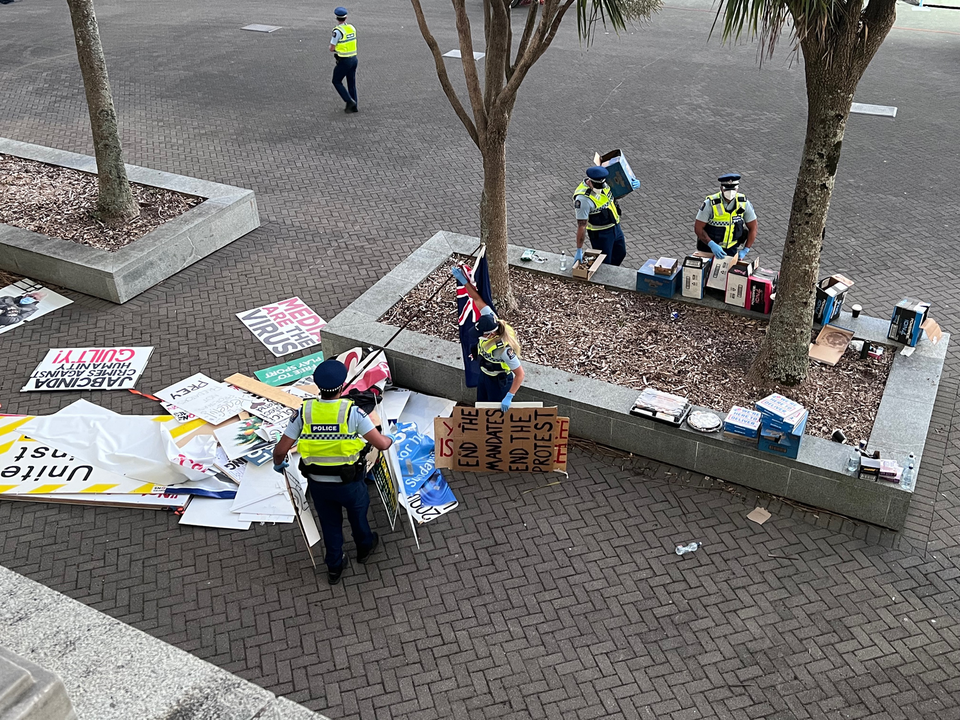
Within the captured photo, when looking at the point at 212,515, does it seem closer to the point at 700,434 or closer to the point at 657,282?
the point at 700,434

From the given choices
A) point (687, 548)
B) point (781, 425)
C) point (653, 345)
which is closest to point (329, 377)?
point (687, 548)

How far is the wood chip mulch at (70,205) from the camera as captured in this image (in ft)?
37.2

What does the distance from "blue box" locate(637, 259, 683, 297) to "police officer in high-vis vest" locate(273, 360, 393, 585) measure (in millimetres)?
4142

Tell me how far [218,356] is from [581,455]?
434 centimetres

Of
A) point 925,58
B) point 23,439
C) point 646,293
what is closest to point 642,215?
point 646,293

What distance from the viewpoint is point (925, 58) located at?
19.4 metres

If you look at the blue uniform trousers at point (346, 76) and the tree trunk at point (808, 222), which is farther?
the blue uniform trousers at point (346, 76)

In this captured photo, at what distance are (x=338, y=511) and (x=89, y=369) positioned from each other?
14.3 ft

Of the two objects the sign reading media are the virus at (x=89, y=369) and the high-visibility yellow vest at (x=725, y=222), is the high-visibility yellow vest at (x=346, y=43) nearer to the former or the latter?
the sign reading media are the virus at (x=89, y=369)

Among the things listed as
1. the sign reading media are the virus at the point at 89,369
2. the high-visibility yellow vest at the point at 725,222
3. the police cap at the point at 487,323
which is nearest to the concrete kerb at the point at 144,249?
the sign reading media are the virus at the point at 89,369

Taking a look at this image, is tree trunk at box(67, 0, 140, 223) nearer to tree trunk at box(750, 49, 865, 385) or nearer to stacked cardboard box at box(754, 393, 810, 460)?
tree trunk at box(750, 49, 865, 385)

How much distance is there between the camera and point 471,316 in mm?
7738

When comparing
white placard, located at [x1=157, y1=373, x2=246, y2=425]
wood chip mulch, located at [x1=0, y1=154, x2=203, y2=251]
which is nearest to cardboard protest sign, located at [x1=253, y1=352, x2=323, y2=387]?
white placard, located at [x1=157, y1=373, x2=246, y2=425]

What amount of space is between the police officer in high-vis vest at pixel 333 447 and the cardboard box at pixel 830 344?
14.9ft
